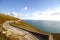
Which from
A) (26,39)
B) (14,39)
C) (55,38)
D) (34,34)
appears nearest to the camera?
(14,39)

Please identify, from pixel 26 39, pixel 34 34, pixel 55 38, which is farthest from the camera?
pixel 34 34

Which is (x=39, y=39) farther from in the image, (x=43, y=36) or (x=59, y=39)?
(x=59, y=39)

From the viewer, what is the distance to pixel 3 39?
21391 mm

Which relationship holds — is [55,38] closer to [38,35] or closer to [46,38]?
[46,38]

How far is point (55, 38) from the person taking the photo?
2062 centimetres

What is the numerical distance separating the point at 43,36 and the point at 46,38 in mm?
987

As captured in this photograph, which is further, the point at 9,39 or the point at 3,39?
the point at 3,39

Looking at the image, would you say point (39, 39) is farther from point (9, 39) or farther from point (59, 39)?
point (9, 39)

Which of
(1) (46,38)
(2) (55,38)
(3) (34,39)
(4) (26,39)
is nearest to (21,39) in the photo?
(4) (26,39)

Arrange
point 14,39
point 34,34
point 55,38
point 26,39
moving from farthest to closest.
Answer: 1. point 34,34
2. point 55,38
3. point 26,39
4. point 14,39

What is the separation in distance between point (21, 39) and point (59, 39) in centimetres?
628

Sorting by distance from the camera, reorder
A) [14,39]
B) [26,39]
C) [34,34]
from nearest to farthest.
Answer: [14,39], [26,39], [34,34]

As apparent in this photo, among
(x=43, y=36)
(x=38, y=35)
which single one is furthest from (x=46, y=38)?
(x=38, y=35)

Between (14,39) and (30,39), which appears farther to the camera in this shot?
(30,39)
